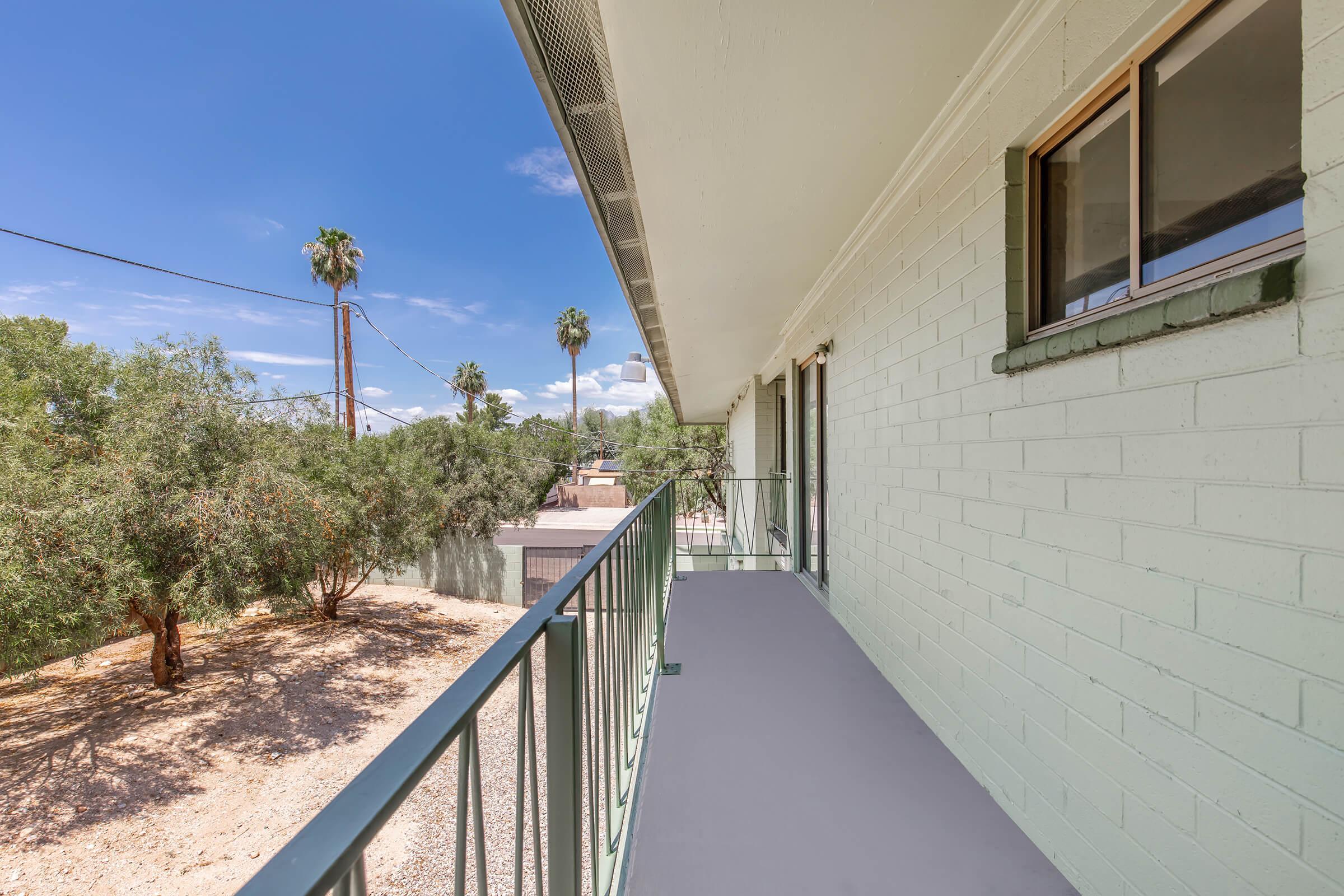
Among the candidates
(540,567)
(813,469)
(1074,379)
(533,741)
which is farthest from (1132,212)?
(540,567)

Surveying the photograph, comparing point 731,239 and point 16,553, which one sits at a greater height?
point 731,239

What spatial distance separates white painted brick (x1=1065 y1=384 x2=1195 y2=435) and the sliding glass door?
2515 millimetres

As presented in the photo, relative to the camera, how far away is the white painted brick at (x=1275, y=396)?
2.69 feet

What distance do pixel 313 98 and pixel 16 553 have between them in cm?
2709

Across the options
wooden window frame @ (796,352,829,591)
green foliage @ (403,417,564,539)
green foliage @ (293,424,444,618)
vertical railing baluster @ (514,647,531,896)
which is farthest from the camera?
green foliage @ (403,417,564,539)

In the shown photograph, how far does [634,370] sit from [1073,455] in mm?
6362

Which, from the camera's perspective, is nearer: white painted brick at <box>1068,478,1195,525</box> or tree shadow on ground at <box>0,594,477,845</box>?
white painted brick at <box>1068,478,1195,525</box>

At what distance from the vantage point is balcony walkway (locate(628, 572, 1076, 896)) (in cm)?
146

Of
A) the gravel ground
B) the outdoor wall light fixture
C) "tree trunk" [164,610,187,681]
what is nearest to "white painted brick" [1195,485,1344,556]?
the gravel ground

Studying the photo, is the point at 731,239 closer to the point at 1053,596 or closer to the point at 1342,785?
the point at 1053,596

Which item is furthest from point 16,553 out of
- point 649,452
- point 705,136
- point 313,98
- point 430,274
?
point 430,274

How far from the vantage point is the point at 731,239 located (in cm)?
281

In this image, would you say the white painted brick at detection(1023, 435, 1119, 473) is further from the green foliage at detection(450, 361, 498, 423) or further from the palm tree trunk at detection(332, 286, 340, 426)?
the green foliage at detection(450, 361, 498, 423)

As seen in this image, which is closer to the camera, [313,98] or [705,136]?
[705,136]
